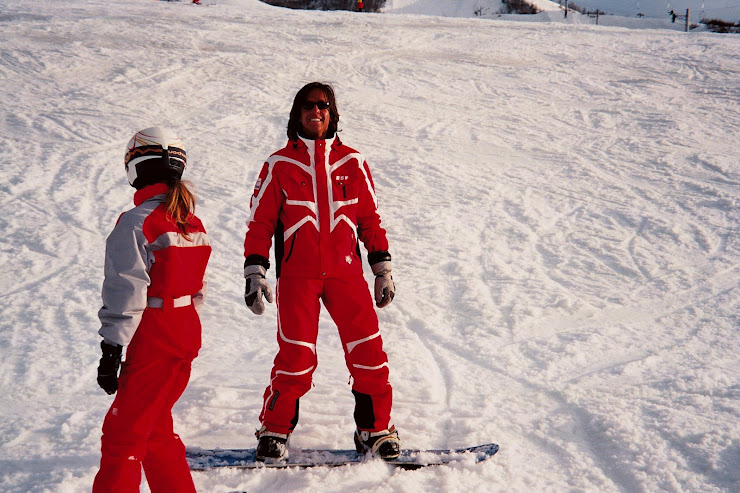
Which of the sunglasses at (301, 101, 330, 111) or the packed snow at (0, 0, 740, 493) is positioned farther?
the packed snow at (0, 0, 740, 493)

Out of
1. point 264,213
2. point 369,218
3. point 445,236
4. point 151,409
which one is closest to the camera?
point 151,409

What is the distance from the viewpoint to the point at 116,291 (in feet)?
6.75

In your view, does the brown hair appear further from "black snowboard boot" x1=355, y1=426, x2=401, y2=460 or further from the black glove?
"black snowboard boot" x1=355, y1=426, x2=401, y2=460

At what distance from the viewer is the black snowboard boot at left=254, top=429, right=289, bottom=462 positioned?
2.77 m

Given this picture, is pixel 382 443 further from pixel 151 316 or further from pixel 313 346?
pixel 151 316

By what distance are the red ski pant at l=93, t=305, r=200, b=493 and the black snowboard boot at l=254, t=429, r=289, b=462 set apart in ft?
1.79

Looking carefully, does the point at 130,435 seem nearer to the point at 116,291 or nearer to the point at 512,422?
the point at 116,291

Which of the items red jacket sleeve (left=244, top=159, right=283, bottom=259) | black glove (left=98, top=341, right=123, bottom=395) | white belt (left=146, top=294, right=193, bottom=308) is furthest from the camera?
red jacket sleeve (left=244, top=159, right=283, bottom=259)

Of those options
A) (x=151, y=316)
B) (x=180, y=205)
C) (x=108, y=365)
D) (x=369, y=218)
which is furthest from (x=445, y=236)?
(x=108, y=365)

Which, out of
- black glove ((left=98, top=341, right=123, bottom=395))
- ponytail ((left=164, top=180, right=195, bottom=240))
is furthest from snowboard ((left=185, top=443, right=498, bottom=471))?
ponytail ((left=164, top=180, right=195, bottom=240))

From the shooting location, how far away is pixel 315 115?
2842 millimetres

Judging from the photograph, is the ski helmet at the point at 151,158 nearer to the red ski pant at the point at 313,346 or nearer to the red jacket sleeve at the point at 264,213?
the red jacket sleeve at the point at 264,213

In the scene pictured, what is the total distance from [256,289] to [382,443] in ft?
3.01

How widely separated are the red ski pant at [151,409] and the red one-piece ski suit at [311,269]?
1.85 ft
